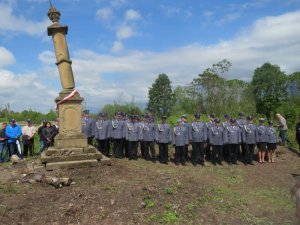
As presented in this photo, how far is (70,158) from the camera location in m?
9.37

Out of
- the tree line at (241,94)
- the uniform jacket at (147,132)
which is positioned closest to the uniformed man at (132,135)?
the uniform jacket at (147,132)

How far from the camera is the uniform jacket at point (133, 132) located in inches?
484

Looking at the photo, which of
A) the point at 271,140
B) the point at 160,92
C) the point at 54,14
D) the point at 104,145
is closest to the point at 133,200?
the point at 104,145

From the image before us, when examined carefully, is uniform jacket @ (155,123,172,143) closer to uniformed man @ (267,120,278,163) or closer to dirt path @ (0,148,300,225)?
dirt path @ (0,148,300,225)

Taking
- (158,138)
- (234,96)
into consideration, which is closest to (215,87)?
(234,96)

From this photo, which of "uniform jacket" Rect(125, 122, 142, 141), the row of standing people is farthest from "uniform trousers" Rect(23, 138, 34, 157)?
"uniform jacket" Rect(125, 122, 142, 141)

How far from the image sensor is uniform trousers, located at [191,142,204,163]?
41.4ft

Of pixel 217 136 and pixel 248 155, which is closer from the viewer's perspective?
pixel 217 136

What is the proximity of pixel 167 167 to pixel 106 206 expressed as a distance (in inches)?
197

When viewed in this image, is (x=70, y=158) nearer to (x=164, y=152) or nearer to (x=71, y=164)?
(x=71, y=164)

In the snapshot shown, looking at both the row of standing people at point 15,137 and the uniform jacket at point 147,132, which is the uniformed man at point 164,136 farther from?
the row of standing people at point 15,137

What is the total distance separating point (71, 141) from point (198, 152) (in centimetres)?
505

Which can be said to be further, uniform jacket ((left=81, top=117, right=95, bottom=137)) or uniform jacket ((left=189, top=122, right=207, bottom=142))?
uniform jacket ((left=81, top=117, right=95, bottom=137))

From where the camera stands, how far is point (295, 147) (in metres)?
15.4
